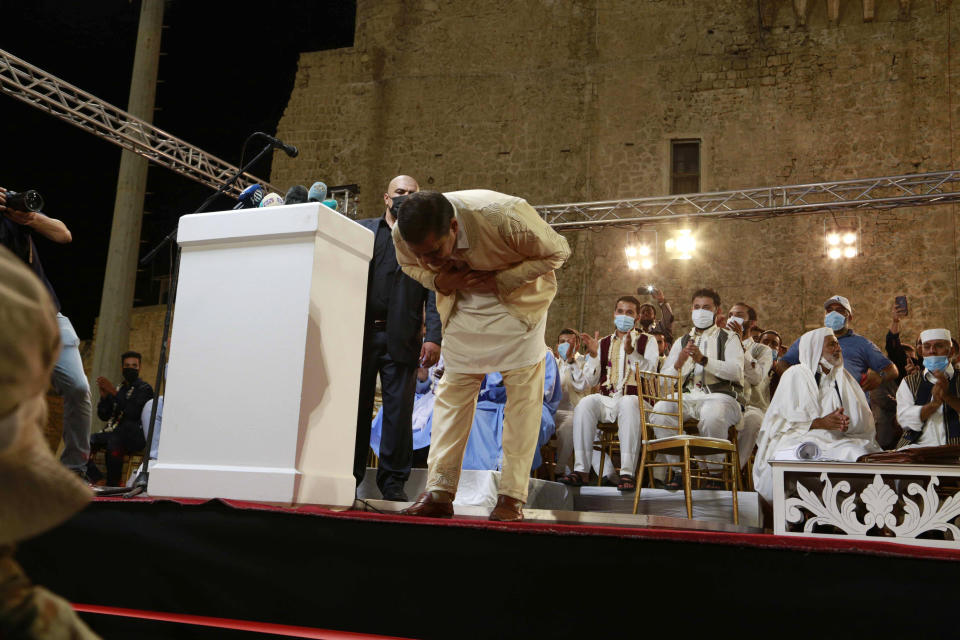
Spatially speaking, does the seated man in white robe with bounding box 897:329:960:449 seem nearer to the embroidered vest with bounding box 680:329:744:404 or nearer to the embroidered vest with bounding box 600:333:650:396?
the embroidered vest with bounding box 680:329:744:404

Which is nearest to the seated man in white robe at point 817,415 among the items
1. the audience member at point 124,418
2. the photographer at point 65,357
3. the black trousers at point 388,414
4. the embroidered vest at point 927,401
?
the embroidered vest at point 927,401

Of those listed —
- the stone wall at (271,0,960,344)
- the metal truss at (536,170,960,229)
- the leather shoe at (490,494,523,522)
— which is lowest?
the leather shoe at (490,494,523,522)

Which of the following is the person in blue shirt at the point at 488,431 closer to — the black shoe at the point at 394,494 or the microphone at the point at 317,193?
the black shoe at the point at 394,494

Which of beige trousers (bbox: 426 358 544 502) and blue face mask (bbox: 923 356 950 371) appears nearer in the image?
beige trousers (bbox: 426 358 544 502)

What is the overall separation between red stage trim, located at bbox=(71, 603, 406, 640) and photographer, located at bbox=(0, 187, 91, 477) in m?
1.71

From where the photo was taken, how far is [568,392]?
7039 millimetres

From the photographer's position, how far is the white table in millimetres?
3436

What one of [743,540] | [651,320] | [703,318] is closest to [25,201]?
[743,540]

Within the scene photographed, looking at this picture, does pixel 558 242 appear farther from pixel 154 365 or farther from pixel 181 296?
pixel 154 365

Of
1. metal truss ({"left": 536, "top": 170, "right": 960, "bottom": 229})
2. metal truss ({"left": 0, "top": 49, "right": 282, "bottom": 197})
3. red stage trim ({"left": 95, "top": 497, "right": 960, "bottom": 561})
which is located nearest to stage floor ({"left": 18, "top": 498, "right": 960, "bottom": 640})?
red stage trim ({"left": 95, "top": 497, "right": 960, "bottom": 561})

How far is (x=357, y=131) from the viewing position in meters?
13.5

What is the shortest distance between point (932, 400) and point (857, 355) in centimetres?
78

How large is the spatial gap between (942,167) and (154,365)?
1189 cm

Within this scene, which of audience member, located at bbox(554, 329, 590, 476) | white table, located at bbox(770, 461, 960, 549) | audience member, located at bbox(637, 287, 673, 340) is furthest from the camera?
audience member, located at bbox(637, 287, 673, 340)
